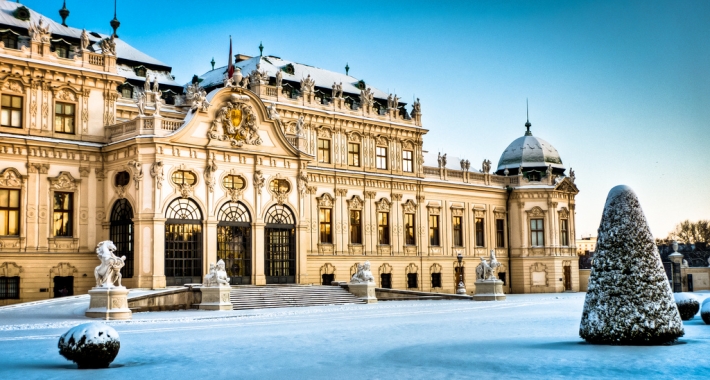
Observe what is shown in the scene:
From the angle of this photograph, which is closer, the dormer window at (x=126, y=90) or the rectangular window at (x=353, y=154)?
the dormer window at (x=126, y=90)

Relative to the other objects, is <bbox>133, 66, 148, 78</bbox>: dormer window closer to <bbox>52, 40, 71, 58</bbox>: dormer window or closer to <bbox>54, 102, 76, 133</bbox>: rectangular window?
<bbox>52, 40, 71, 58</bbox>: dormer window

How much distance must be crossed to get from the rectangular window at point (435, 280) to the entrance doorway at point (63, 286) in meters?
24.6

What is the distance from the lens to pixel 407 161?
5581 centimetres

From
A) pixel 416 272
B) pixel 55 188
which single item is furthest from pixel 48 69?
pixel 416 272

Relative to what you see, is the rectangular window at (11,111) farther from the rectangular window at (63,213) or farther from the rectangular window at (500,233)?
the rectangular window at (500,233)

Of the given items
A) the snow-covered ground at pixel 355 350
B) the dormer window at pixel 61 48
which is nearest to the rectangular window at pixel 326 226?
the dormer window at pixel 61 48

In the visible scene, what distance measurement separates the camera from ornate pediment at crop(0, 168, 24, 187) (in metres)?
38.0

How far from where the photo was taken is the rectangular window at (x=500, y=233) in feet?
200

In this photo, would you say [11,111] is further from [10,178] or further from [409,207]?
[409,207]

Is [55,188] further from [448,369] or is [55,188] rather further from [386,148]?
[448,369]

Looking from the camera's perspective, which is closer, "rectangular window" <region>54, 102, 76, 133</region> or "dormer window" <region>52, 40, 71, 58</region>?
"rectangular window" <region>54, 102, 76, 133</region>

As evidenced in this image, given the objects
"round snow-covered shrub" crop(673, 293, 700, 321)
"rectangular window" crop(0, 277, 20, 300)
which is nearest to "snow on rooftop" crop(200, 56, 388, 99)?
"rectangular window" crop(0, 277, 20, 300)

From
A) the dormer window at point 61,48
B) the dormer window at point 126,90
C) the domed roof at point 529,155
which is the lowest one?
the domed roof at point 529,155

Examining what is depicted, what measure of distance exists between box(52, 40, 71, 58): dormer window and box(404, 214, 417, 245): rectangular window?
77.2 ft
